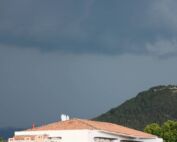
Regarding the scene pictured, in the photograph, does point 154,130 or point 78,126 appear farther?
point 154,130

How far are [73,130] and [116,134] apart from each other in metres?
8.50

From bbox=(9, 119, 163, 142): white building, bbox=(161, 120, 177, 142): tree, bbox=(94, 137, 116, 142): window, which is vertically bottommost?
bbox=(94, 137, 116, 142): window

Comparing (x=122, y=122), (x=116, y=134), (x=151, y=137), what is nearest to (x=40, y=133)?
(x=116, y=134)

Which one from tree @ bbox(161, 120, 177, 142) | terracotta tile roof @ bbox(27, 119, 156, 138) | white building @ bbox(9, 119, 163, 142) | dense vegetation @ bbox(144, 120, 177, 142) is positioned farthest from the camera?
dense vegetation @ bbox(144, 120, 177, 142)

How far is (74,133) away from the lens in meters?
90.6

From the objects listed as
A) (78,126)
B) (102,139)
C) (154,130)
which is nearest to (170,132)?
(154,130)

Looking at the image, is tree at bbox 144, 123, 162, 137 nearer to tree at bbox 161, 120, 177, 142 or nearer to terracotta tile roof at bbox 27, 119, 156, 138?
tree at bbox 161, 120, 177, 142

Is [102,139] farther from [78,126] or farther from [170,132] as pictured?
[170,132]

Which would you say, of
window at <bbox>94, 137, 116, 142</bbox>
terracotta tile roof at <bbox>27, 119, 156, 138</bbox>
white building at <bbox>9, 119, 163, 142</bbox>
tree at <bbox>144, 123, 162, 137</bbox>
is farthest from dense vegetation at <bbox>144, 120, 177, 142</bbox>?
window at <bbox>94, 137, 116, 142</bbox>

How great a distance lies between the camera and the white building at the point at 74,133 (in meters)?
90.2

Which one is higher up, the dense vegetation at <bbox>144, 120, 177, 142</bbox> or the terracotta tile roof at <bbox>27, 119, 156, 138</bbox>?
the dense vegetation at <bbox>144, 120, 177, 142</bbox>

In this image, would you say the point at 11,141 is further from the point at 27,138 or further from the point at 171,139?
the point at 171,139

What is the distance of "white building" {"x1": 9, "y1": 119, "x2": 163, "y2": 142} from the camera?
90250 millimetres

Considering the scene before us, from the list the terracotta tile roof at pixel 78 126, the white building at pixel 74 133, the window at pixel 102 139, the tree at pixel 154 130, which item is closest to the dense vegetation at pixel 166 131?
the tree at pixel 154 130
